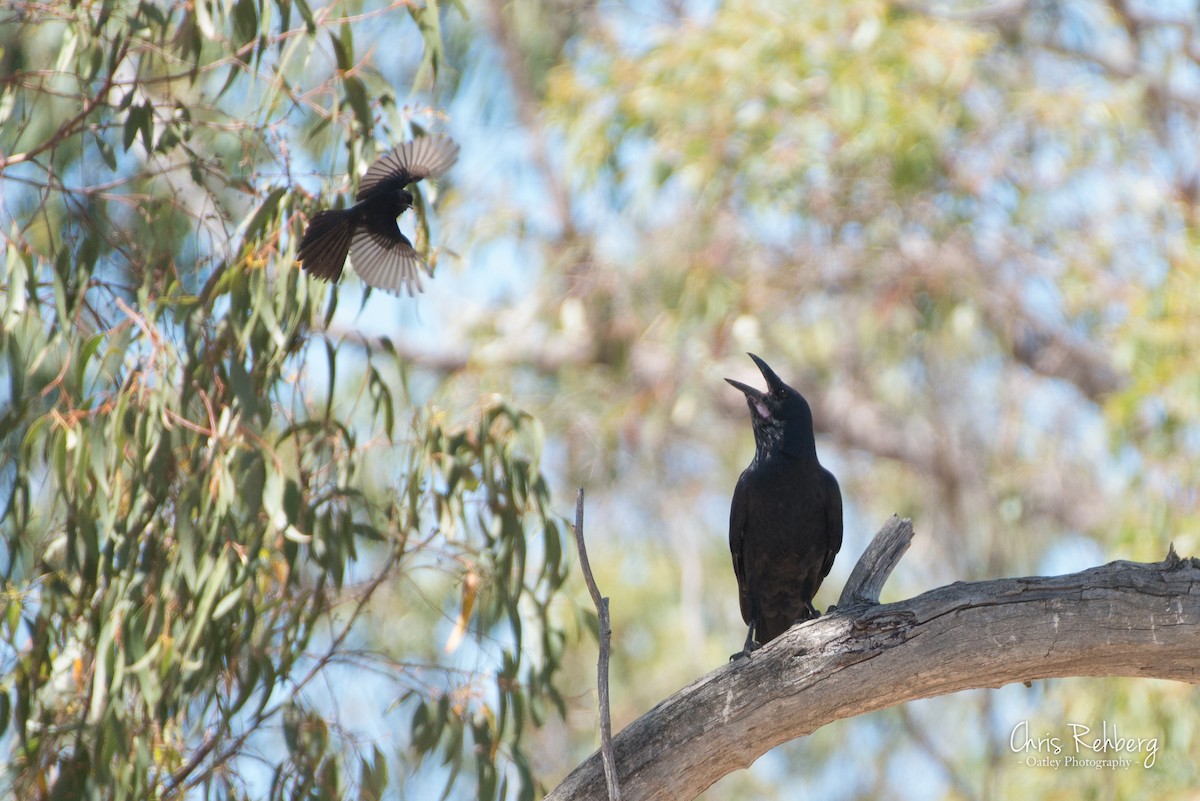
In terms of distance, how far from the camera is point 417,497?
4.00 metres

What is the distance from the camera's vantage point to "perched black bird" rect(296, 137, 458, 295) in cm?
343

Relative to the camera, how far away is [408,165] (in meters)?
3.45

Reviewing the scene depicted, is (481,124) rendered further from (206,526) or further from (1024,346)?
(206,526)

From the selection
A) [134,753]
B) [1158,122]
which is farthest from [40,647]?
[1158,122]

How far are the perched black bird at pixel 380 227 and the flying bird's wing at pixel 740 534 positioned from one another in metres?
1.36

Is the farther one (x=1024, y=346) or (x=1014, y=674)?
(x=1024, y=346)

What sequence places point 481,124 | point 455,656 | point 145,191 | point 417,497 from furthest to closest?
point 481,124 < point 145,191 < point 455,656 < point 417,497

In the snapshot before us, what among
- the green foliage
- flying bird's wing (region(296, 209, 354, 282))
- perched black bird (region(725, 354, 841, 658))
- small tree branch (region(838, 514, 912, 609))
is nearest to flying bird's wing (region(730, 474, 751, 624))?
perched black bird (region(725, 354, 841, 658))

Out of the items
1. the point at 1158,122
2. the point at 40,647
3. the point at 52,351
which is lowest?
the point at 40,647

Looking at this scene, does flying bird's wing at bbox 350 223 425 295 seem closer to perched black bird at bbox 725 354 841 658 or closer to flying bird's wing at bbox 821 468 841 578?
perched black bird at bbox 725 354 841 658

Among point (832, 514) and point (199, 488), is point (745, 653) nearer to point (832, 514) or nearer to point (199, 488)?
point (832, 514)

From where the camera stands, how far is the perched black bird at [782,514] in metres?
4.34

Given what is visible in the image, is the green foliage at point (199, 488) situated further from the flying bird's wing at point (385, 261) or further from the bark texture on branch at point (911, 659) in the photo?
the bark texture on branch at point (911, 659)

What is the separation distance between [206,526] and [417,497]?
636 millimetres
